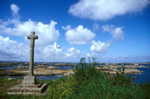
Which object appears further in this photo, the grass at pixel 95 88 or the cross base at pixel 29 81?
the cross base at pixel 29 81

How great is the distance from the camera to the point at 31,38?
7707mm

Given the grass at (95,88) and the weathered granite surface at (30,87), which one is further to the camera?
the weathered granite surface at (30,87)

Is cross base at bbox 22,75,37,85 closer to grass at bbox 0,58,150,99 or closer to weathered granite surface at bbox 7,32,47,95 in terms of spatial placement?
weathered granite surface at bbox 7,32,47,95

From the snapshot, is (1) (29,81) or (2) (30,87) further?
(1) (29,81)

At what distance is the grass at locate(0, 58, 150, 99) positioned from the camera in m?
3.97

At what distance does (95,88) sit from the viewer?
4762 millimetres

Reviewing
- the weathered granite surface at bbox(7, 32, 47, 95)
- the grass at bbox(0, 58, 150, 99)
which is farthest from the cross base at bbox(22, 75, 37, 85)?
the grass at bbox(0, 58, 150, 99)

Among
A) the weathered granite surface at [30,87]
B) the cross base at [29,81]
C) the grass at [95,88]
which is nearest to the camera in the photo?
the grass at [95,88]

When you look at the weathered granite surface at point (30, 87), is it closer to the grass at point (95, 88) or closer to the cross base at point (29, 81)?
the cross base at point (29, 81)

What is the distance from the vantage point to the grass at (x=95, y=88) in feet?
13.0

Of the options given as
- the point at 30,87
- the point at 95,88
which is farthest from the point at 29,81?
the point at 95,88

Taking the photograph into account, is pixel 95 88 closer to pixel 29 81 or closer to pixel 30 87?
pixel 30 87

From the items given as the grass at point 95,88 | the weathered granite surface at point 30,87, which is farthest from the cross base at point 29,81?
the grass at point 95,88

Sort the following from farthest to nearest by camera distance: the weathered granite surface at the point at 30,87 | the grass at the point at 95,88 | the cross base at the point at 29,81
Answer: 1. the cross base at the point at 29,81
2. the weathered granite surface at the point at 30,87
3. the grass at the point at 95,88
